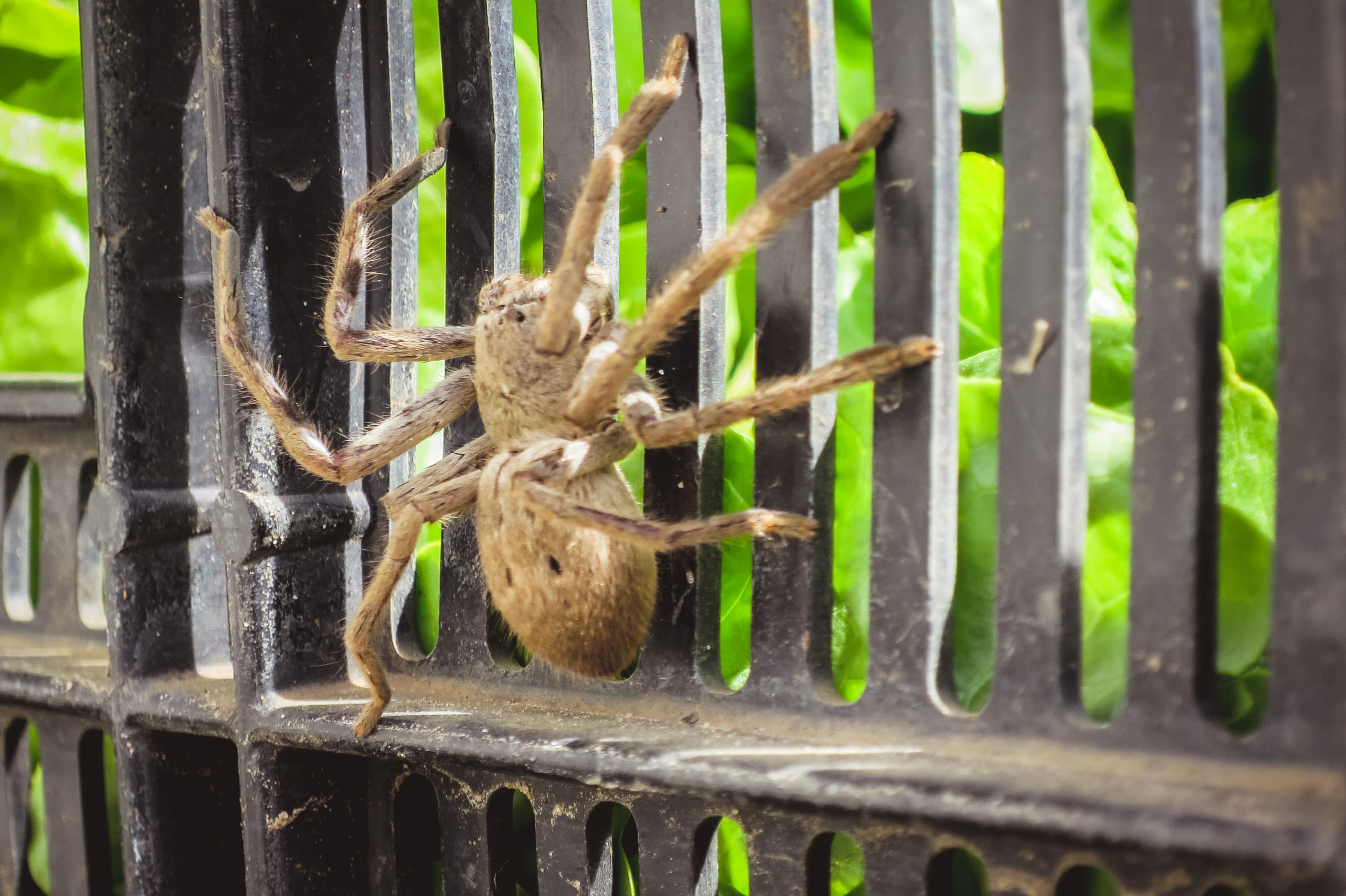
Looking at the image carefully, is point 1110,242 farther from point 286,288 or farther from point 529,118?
point 286,288

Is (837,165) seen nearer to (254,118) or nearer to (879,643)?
(879,643)

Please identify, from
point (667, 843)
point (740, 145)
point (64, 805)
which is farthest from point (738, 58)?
point (64, 805)

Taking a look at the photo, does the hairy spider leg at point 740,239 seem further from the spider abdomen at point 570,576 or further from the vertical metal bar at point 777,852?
the vertical metal bar at point 777,852

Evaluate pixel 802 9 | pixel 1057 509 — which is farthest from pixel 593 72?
pixel 1057 509

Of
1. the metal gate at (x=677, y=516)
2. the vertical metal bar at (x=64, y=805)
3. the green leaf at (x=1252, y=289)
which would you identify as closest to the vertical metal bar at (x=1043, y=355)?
the metal gate at (x=677, y=516)

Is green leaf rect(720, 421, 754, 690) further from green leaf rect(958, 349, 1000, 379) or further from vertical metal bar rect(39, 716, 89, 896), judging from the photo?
vertical metal bar rect(39, 716, 89, 896)

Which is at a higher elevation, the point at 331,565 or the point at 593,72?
the point at 593,72
